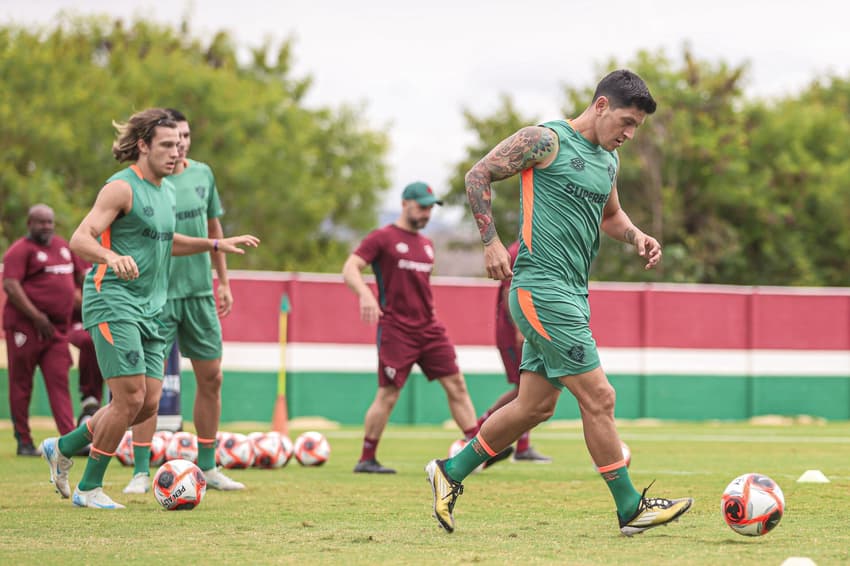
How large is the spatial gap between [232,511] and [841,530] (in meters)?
3.46

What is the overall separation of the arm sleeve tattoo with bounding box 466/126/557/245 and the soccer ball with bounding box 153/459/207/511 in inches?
99.9

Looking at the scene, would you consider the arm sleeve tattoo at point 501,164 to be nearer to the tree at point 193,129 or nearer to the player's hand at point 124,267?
the player's hand at point 124,267

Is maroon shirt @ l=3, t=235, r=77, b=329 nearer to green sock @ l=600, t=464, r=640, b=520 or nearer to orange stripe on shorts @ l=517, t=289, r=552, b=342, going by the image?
orange stripe on shorts @ l=517, t=289, r=552, b=342

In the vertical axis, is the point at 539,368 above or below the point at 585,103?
below

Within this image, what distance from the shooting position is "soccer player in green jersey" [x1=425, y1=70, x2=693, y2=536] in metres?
6.86

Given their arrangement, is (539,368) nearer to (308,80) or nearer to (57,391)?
(57,391)

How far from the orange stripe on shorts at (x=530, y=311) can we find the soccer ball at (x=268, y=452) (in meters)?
5.12

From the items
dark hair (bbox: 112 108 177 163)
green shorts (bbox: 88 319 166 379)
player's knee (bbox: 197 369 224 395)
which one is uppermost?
dark hair (bbox: 112 108 177 163)

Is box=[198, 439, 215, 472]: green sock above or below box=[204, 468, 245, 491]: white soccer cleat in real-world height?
above

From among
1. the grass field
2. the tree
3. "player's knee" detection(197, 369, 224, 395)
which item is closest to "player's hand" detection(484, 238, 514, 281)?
the grass field

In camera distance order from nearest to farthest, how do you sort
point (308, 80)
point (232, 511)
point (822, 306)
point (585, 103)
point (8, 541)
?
1. point (8, 541)
2. point (232, 511)
3. point (822, 306)
4. point (585, 103)
5. point (308, 80)

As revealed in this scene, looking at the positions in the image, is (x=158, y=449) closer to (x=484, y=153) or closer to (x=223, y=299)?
(x=223, y=299)

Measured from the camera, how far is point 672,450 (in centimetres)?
1452

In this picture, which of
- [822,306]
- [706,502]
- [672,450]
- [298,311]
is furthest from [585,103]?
[706,502]
